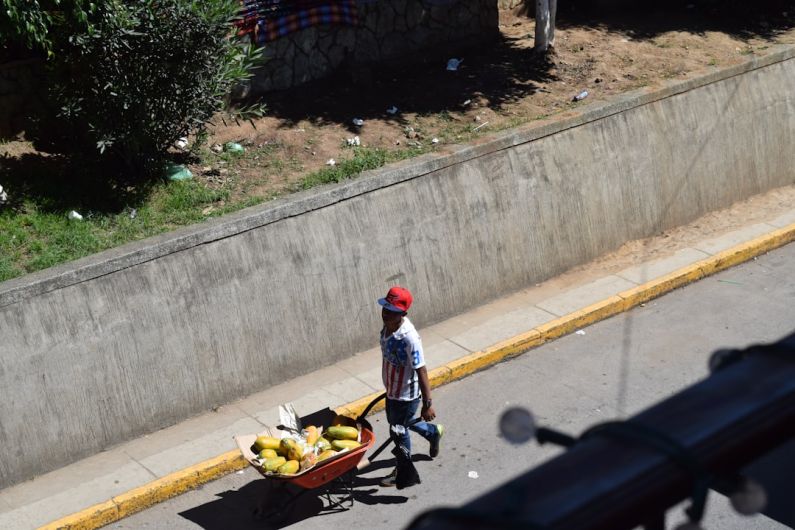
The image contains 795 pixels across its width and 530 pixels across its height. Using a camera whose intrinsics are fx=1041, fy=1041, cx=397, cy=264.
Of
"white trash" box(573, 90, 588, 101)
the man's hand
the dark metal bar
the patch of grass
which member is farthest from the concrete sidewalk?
the dark metal bar

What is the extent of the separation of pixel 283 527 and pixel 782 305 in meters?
6.49

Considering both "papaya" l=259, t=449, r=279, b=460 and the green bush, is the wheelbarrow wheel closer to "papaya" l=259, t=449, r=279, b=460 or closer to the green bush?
"papaya" l=259, t=449, r=279, b=460

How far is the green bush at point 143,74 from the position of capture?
436 inches

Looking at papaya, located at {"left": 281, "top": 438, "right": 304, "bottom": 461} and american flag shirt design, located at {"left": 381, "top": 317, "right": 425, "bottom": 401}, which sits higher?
american flag shirt design, located at {"left": 381, "top": 317, "right": 425, "bottom": 401}

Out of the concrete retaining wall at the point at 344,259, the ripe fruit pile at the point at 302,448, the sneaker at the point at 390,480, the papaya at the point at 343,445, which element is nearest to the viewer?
the ripe fruit pile at the point at 302,448

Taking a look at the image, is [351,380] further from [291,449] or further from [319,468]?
[319,468]

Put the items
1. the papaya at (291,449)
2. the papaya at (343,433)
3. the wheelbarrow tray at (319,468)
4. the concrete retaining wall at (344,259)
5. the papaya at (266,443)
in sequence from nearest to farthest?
the wheelbarrow tray at (319,468), the papaya at (291,449), the papaya at (266,443), the papaya at (343,433), the concrete retaining wall at (344,259)

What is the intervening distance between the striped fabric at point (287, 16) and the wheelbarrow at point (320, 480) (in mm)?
7273

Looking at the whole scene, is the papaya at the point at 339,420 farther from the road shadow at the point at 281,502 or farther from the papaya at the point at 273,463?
the papaya at the point at 273,463

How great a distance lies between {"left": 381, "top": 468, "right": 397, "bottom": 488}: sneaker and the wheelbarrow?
0.21 meters

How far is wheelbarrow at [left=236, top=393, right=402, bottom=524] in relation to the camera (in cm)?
799

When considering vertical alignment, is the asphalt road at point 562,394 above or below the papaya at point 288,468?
below

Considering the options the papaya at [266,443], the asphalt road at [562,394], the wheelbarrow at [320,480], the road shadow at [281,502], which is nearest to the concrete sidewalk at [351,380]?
the asphalt road at [562,394]

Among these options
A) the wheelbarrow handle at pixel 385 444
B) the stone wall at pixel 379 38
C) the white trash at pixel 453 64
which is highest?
the stone wall at pixel 379 38
